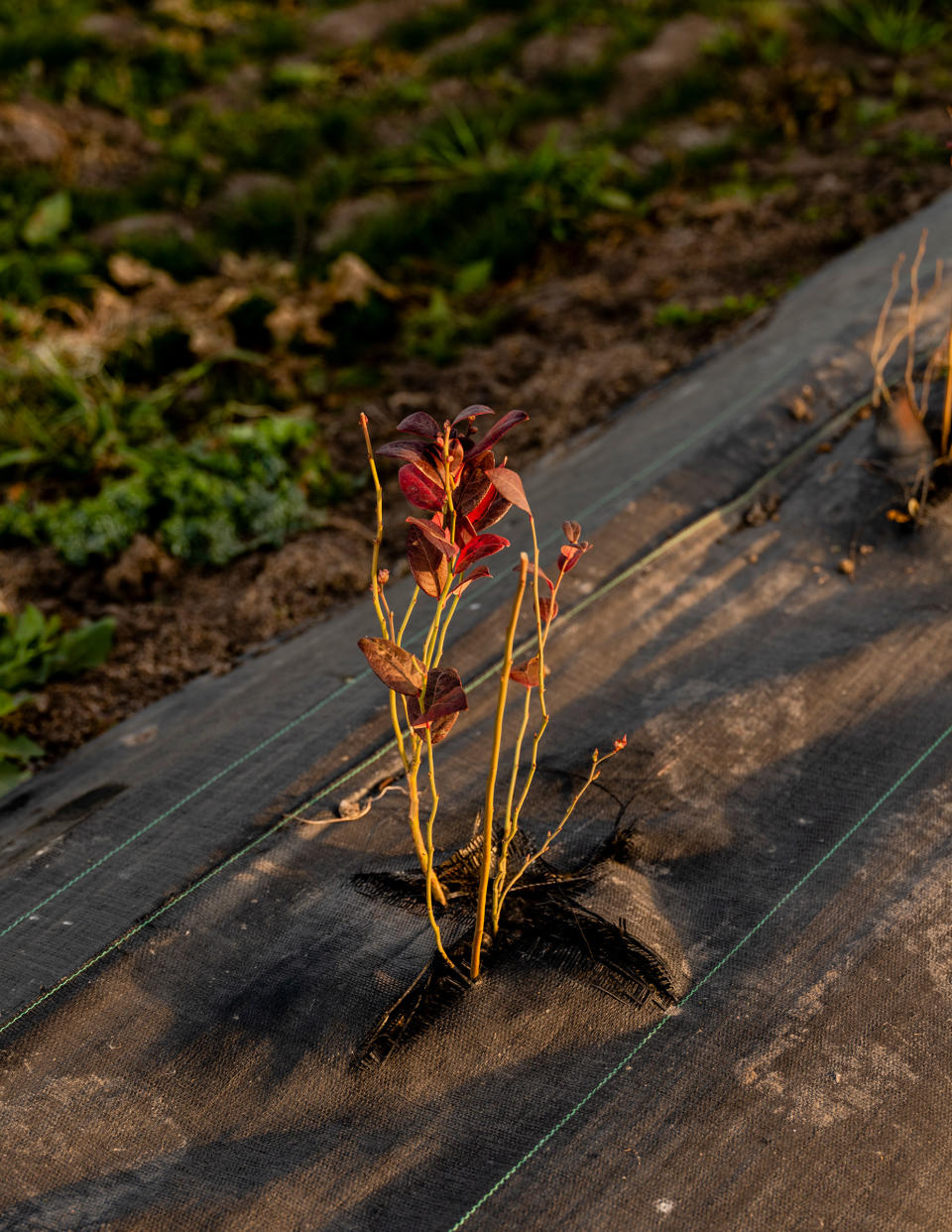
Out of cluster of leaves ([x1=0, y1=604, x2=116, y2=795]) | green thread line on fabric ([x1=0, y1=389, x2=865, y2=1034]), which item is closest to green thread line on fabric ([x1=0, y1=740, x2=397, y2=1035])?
green thread line on fabric ([x1=0, y1=389, x2=865, y2=1034])

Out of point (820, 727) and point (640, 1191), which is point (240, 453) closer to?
point (820, 727)

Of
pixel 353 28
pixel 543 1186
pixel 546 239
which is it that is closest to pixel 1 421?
pixel 546 239

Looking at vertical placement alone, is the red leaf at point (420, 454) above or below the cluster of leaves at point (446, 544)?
above

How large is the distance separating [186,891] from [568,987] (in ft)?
2.51

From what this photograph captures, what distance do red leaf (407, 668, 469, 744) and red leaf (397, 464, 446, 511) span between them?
0.24 m

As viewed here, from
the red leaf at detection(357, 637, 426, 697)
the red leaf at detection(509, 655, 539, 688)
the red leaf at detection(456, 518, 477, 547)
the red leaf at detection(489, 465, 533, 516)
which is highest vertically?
the red leaf at detection(489, 465, 533, 516)

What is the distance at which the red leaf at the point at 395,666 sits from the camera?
1.45m

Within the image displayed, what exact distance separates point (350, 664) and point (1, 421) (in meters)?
2.54

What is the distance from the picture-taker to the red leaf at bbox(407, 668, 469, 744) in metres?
1.40

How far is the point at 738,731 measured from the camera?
7.14 ft

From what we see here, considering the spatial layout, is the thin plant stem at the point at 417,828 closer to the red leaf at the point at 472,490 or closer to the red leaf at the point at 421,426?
the red leaf at the point at 472,490

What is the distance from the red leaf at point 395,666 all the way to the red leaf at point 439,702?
0.9 inches

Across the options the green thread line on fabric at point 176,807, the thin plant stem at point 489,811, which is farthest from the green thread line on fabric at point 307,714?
the thin plant stem at point 489,811

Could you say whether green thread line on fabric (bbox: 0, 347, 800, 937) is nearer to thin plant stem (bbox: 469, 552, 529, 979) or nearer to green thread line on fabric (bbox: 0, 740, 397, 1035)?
green thread line on fabric (bbox: 0, 740, 397, 1035)
